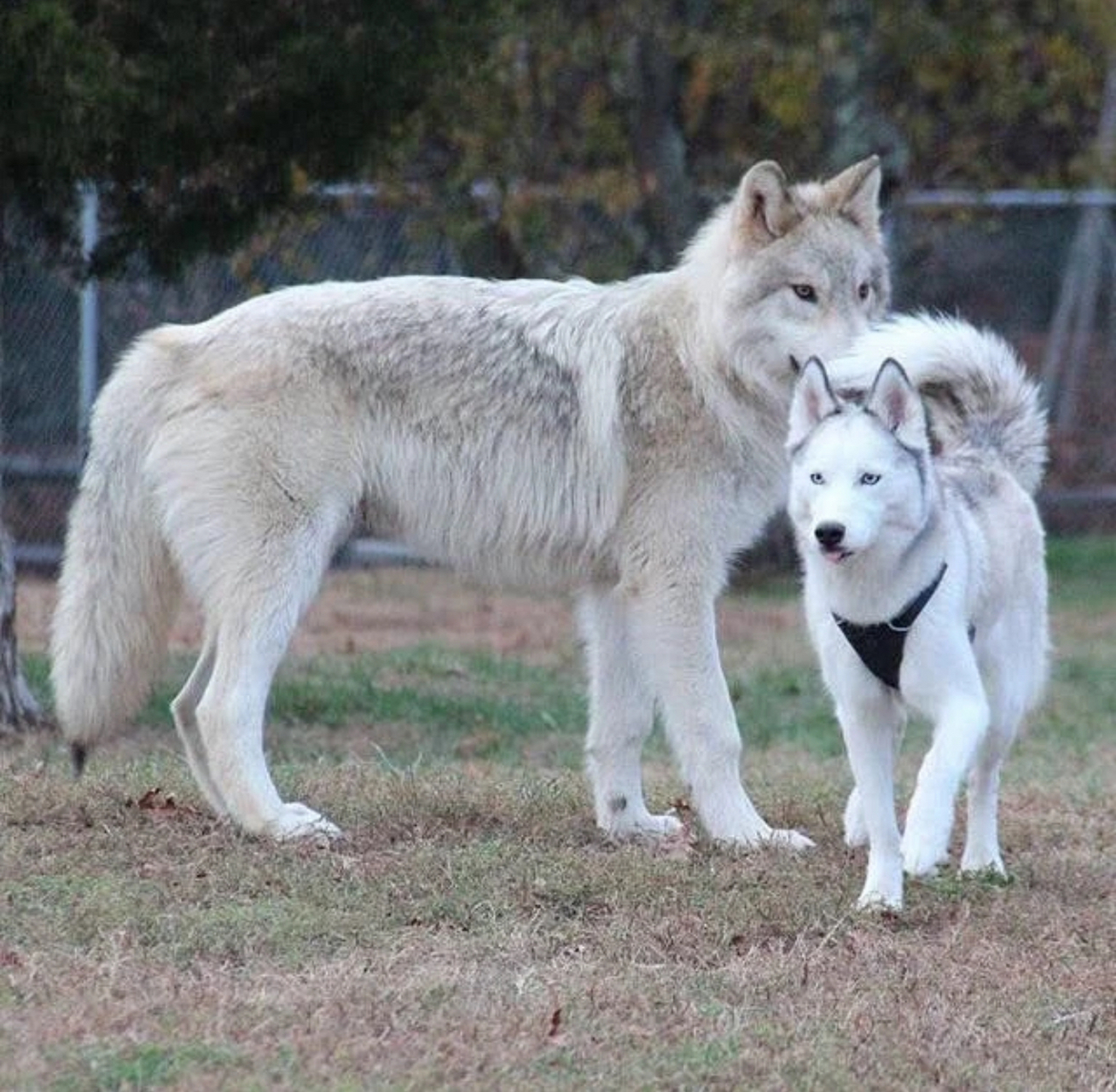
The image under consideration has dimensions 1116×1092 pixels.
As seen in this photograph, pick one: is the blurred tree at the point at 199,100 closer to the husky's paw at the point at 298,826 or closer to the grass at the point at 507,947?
the grass at the point at 507,947

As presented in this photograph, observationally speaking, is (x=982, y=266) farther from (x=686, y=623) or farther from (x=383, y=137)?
(x=686, y=623)

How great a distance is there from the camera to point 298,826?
681cm

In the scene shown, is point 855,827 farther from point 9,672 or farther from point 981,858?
point 9,672

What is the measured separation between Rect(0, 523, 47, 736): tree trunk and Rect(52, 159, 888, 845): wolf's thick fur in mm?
1925

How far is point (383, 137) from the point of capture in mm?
10148

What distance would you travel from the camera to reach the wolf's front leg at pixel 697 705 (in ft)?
23.3

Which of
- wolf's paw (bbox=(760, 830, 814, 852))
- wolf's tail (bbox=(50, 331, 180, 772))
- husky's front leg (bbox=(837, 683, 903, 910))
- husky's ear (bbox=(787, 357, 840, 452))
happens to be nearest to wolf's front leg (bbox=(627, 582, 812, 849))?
wolf's paw (bbox=(760, 830, 814, 852))

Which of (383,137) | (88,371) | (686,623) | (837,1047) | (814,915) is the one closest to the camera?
(837,1047)

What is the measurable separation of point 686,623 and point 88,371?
8417mm

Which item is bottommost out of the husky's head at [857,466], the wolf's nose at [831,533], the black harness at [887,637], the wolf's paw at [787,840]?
the wolf's paw at [787,840]

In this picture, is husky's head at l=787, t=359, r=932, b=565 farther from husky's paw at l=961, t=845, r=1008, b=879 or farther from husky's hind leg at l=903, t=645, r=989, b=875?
husky's paw at l=961, t=845, r=1008, b=879

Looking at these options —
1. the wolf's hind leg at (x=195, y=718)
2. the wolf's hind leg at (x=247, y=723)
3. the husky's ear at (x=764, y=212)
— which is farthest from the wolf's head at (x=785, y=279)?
the wolf's hind leg at (x=195, y=718)

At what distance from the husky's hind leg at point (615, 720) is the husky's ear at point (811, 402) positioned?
125 cm

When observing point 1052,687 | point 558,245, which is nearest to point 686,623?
point 1052,687
